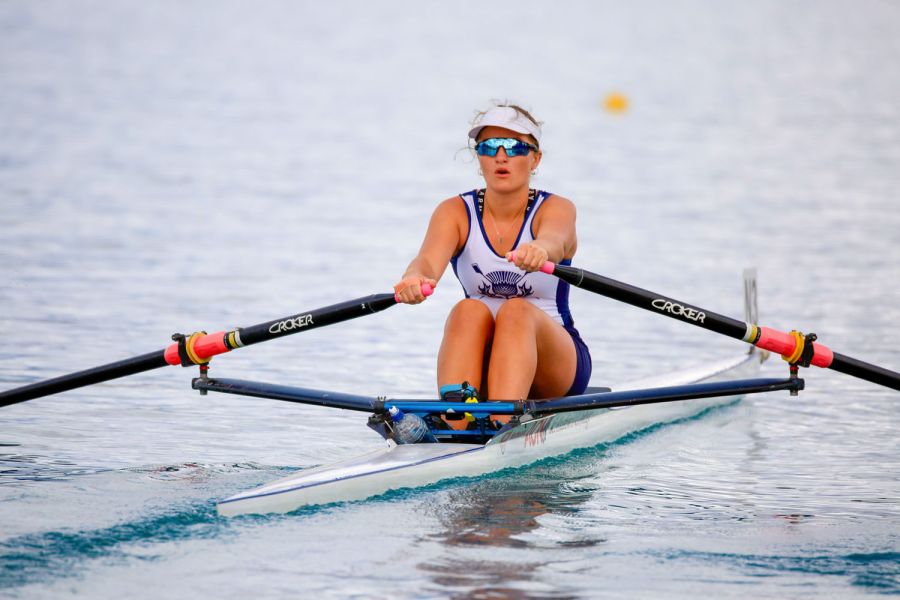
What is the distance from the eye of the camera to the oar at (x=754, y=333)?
5859mm

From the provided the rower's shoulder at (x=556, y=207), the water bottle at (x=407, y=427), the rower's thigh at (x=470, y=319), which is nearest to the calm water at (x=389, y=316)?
the water bottle at (x=407, y=427)

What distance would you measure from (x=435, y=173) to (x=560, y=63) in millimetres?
20839

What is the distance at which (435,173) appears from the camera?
19.3 m

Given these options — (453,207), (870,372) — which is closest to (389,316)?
(453,207)

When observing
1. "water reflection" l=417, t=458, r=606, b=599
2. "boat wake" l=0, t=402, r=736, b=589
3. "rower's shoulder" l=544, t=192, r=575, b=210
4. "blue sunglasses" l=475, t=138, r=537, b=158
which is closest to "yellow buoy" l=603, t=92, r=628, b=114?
"rower's shoulder" l=544, t=192, r=575, b=210

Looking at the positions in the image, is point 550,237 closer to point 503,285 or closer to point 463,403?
point 503,285

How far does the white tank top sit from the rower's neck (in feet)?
0.14

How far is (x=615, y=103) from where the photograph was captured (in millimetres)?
28172

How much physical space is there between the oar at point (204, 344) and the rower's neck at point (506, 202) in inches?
33.8

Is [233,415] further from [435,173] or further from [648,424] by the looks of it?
[435,173]

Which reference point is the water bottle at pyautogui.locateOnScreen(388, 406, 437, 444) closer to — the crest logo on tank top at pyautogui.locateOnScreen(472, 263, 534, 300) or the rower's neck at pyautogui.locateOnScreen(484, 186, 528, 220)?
the crest logo on tank top at pyautogui.locateOnScreen(472, 263, 534, 300)

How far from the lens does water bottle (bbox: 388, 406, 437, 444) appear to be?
19.0 feet

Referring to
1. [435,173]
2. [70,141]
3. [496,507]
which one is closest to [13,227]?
[70,141]

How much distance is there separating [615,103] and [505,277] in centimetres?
2236
